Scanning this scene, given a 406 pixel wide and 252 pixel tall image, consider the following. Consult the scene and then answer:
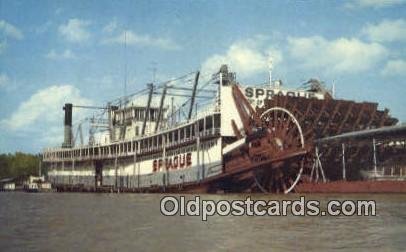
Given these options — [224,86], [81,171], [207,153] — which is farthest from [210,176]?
[81,171]

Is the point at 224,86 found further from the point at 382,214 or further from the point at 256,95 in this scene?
the point at 382,214

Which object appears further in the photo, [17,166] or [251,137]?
[17,166]

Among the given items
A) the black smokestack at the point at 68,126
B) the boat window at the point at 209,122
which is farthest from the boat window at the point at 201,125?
the black smokestack at the point at 68,126

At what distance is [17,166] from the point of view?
114 metres

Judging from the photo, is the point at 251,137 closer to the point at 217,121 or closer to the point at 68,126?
the point at 217,121

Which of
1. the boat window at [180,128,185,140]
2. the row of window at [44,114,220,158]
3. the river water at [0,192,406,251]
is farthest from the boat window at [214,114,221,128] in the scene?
the river water at [0,192,406,251]

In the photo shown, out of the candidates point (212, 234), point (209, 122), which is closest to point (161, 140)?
point (209, 122)

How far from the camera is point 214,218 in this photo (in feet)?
63.8

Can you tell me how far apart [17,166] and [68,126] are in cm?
4050

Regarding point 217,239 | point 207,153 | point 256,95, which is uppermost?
point 256,95

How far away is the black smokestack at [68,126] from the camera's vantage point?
3019 inches

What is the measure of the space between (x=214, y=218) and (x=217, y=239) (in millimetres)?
5458

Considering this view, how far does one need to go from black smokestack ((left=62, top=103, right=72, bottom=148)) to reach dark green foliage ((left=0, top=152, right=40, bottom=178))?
37084 mm

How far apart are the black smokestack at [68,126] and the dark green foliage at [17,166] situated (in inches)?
1460
